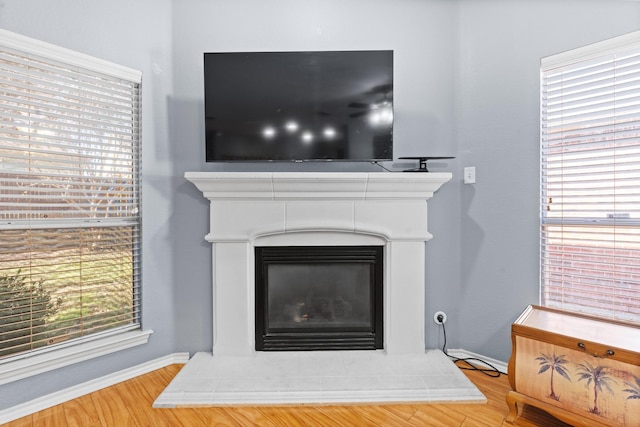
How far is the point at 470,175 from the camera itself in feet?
7.12

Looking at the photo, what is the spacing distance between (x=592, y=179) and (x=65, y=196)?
296 cm

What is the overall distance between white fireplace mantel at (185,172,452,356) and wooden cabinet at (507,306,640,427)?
678 millimetres

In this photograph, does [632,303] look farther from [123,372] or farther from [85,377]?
[85,377]

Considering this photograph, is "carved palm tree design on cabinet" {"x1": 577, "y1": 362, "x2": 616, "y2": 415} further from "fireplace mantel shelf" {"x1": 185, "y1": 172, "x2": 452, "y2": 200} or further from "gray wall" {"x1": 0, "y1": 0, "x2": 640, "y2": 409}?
"fireplace mantel shelf" {"x1": 185, "y1": 172, "x2": 452, "y2": 200}

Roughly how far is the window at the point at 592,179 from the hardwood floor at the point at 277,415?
748mm

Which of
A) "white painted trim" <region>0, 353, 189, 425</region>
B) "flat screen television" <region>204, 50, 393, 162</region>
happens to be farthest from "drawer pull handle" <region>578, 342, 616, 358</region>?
"white painted trim" <region>0, 353, 189, 425</region>

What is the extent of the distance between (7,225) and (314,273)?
5.66 feet

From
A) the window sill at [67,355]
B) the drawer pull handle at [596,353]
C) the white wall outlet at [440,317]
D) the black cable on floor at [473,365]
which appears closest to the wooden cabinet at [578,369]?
the drawer pull handle at [596,353]

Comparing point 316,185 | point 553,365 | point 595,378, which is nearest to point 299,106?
point 316,185

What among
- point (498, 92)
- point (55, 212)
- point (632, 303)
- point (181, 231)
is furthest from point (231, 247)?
point (632, 303)

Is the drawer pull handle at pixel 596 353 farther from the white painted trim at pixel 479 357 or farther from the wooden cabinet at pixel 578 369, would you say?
the white painted trim at pixel 479 357

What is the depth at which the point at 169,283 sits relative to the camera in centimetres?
219

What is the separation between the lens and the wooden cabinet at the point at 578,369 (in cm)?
135

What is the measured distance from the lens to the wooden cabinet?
1346 millimetres
